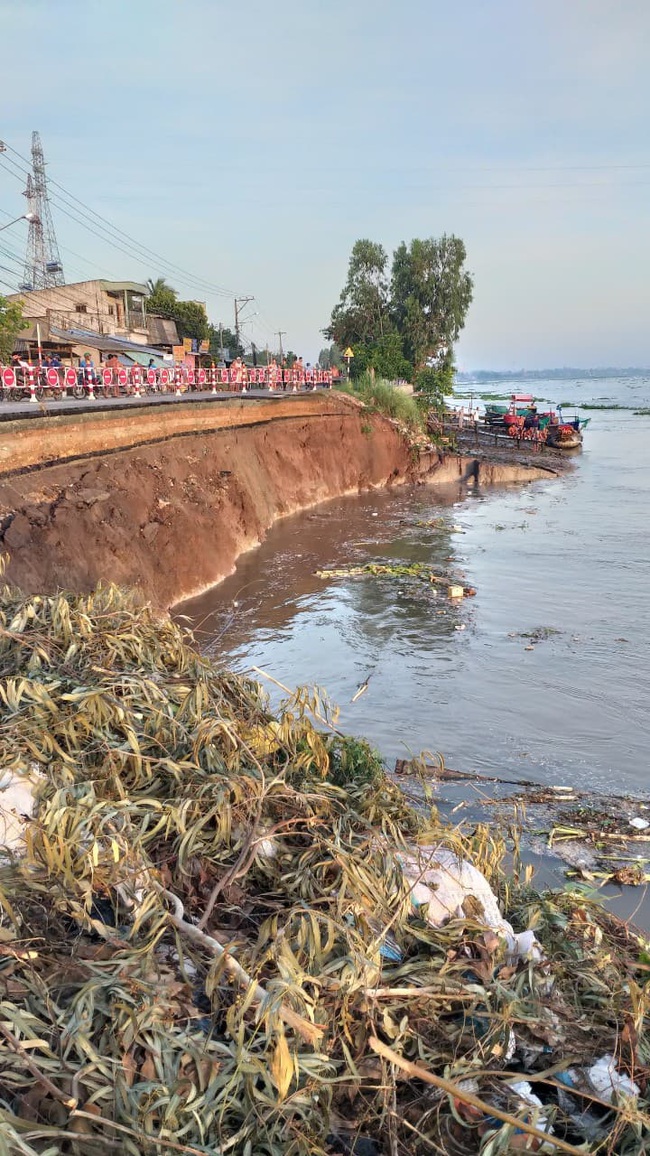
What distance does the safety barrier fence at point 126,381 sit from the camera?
1766 cm

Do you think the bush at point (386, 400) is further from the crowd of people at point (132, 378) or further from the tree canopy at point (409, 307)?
the tree canopy at point (409, 307)

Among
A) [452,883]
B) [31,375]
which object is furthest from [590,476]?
[452,883]

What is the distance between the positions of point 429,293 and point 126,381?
30.1 metres

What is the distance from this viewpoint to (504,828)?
5.96 meters

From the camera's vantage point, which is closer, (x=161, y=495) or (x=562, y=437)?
(x=161, y=495)

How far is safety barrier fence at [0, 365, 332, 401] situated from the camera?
17.7m

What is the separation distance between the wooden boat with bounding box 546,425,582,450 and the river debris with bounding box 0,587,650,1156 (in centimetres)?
3859

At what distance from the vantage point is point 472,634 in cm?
1182

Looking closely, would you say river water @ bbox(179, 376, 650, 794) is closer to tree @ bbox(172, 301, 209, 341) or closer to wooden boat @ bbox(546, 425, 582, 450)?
wooden boat @ bbox(546, 425, 582, 450)

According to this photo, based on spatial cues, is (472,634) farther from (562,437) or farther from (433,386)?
(562,437)

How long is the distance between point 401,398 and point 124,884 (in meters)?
30.7

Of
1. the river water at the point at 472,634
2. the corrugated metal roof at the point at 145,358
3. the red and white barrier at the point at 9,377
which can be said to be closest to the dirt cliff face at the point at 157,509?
the river water at the point at 472,634

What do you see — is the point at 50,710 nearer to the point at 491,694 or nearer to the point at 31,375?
the point at 491,694

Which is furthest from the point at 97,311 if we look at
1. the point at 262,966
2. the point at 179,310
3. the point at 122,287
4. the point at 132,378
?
the point at 262,966
